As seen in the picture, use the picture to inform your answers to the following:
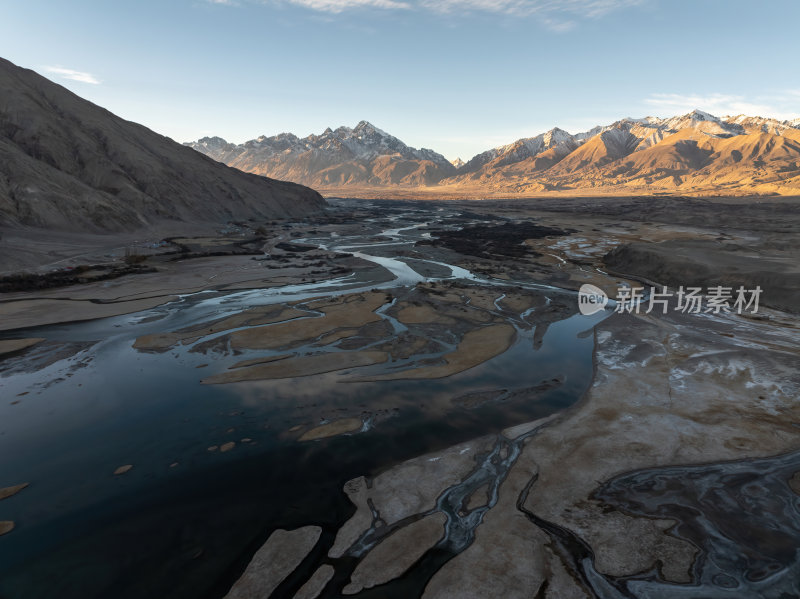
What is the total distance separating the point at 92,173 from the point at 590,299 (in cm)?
7637

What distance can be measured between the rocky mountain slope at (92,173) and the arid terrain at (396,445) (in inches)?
1068

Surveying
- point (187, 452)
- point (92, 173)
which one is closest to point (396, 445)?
point (187, 452)

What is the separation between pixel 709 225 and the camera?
74.2 m

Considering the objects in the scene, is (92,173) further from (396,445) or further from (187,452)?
(396,445)

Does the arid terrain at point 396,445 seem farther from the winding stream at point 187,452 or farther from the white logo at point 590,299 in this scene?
the white logo at point 590,299

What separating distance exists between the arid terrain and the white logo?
1.12m

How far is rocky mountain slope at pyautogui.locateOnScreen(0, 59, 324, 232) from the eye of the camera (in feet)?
170

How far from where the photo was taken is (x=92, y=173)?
65.9m

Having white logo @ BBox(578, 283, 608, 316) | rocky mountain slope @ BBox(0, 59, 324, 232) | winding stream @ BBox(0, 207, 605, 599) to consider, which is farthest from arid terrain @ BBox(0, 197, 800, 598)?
rocky mountain slope @ BBox(0, 59, 324, 232)

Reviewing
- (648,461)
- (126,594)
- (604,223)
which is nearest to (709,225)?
(604,223)

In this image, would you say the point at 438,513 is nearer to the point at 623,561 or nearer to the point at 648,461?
the point at 623,561

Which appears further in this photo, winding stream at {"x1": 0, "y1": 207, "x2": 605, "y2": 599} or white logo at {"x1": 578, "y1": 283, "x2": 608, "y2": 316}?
white logo at {"x1": 578, "y1": 283, "x2": 608, "y2": 316}

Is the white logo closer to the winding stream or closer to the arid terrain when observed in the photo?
the arid terrain

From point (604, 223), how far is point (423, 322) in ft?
244
